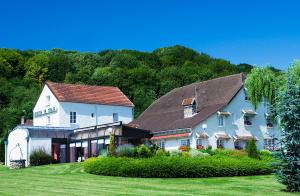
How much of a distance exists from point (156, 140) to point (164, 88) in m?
47.1

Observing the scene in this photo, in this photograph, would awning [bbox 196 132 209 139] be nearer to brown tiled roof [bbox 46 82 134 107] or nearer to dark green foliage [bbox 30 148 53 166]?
dark green foliage [bbox 30 148 53 166]

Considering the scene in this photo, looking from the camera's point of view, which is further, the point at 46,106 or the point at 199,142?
the point at 46,106

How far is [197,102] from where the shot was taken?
52.3 metres

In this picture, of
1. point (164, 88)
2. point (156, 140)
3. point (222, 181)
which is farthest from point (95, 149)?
point (164, 88)

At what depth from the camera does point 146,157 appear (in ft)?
105

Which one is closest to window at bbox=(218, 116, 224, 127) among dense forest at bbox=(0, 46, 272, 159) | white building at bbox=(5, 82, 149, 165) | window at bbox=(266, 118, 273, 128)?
window at bbox=(266, 118, 273, 128)

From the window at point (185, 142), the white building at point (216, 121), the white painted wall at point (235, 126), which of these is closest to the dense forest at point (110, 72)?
the white building at point (216, 121)

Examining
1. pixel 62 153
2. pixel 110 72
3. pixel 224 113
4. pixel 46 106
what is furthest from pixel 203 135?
pixel 110 72

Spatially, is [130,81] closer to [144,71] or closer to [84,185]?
[144,71]

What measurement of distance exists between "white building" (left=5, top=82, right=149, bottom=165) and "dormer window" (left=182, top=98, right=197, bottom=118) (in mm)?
4723

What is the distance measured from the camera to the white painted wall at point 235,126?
4753 cm

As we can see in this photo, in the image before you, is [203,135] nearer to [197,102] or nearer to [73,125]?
[197,102]

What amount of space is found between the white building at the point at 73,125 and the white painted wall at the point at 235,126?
503cm

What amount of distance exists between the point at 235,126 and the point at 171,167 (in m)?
21.6
